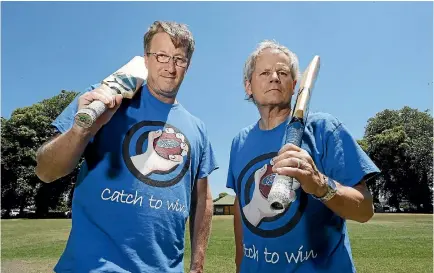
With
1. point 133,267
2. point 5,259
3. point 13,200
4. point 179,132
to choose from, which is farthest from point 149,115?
point 13,200

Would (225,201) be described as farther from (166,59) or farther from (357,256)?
(166,59)

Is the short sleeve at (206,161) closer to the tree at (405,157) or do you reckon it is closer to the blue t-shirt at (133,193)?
the blue t-shirt at (133,193)

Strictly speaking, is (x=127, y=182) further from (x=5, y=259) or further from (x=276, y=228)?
(x=5, y=259)

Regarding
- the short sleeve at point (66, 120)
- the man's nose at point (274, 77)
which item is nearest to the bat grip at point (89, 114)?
the short sleeve at point (66, 120)

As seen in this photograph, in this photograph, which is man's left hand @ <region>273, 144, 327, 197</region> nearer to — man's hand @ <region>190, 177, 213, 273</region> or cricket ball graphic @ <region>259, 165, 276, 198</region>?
cricket ball graphic @ <region>259, 165, 276, 198</region>

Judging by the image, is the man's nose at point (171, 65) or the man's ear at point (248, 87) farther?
the man's ear at point (248, 87)

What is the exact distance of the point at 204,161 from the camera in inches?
155

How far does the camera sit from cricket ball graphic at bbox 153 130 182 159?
3.50 m

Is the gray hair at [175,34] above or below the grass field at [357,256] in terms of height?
above

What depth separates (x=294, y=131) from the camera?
2.71 metres

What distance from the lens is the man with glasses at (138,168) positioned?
10.1 ft

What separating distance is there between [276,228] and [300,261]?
11.3 inches

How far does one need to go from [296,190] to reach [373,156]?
71064mm

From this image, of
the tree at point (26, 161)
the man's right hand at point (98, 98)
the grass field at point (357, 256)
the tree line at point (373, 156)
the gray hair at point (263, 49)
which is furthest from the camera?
the tree line at point (373, 156)
